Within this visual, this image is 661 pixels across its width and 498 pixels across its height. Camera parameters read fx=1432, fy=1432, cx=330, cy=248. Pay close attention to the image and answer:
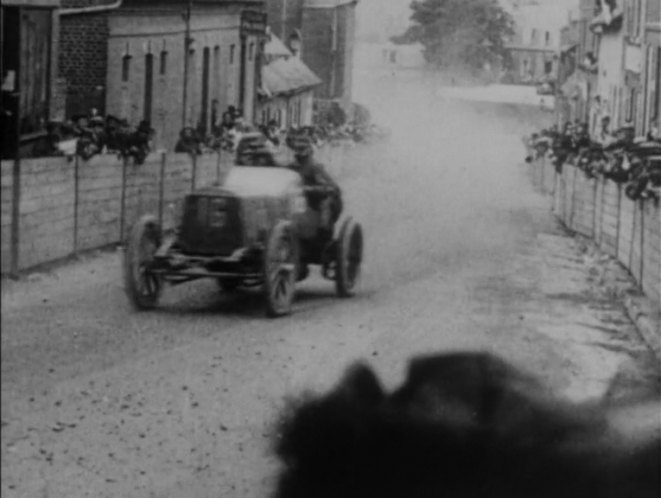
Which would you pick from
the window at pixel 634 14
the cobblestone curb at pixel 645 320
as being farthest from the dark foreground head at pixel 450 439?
the window at pixel 634 14

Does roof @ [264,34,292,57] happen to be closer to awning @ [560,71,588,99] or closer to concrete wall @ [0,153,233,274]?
concrete wall @ [0,153,233,274]

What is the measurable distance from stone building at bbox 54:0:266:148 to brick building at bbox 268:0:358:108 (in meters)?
0.08

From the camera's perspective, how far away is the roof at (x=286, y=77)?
1.52 meters

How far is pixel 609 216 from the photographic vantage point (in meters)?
2.45

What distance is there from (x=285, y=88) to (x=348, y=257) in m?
0.24

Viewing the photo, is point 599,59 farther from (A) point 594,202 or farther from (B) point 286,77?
(B) point 286,77

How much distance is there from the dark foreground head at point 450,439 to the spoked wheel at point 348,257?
5.1 inches

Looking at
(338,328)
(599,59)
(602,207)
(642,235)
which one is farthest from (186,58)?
(642,235)

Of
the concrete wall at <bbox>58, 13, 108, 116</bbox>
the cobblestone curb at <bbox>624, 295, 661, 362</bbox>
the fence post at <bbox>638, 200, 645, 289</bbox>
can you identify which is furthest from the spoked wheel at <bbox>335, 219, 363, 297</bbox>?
the fence post at <bbox>638, 200, 645, 289</bbox>

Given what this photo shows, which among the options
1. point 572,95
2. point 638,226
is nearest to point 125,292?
point 572,95

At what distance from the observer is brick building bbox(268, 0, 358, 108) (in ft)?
5.05

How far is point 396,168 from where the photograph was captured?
164 cm

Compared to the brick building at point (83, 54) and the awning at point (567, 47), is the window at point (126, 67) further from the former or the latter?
the awning at point (567, 47)

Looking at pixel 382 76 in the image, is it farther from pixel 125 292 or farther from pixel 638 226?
pixel 638 226
